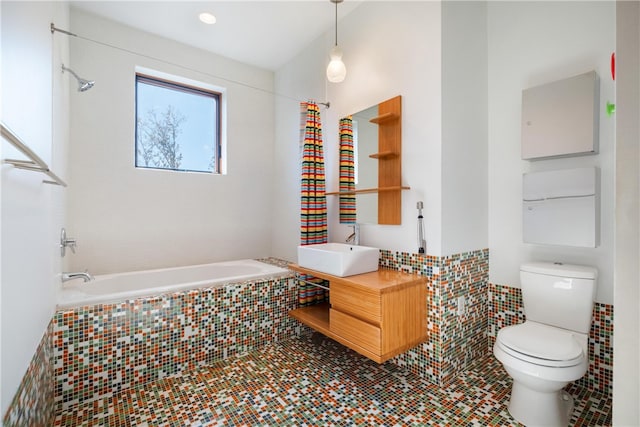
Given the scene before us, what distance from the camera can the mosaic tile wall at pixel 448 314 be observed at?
2031 millimetres

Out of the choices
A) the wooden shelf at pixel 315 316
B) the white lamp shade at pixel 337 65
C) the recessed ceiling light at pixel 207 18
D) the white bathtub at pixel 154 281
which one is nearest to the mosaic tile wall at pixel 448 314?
the wooden shelf at pixel 315 316

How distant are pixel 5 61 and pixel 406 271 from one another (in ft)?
7.29

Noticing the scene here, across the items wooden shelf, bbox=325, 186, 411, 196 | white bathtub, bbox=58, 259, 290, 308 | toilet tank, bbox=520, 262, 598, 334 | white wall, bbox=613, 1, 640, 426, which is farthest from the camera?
wooden shelf, bbox=325, 186, 411, 196

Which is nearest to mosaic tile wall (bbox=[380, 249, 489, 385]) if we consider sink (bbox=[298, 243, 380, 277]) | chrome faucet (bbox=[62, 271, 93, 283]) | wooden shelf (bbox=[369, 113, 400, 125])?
sink (bbox=[298, 243, 380, 277])

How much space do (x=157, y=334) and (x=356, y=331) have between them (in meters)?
1.38

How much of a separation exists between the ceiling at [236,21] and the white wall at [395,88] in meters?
0.19

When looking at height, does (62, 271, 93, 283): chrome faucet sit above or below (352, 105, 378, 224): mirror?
below

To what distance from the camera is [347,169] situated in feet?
8.91

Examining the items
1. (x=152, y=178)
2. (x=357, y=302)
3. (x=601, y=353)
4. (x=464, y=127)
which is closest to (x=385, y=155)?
(x=464, y=127)

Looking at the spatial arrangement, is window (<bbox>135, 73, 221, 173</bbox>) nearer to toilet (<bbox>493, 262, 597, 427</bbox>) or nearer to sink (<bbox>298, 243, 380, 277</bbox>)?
sink (<bbox>298, 243, 380, 277</bbox>)

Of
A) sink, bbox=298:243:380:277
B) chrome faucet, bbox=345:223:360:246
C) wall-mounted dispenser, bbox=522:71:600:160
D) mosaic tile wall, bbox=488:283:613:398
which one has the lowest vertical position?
mosaic tile wall, bbox=488:283:613:398

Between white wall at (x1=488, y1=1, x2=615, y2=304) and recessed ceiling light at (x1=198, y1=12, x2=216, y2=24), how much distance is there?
7.84 ft

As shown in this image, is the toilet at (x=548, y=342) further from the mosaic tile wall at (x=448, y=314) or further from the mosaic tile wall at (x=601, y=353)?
the mosaic tile wall at (x=448, y=314)

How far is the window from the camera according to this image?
3.13 m
